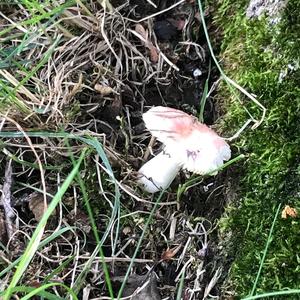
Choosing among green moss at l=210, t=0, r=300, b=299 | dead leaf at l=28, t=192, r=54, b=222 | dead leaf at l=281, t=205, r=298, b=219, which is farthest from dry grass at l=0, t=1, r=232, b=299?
dead leaf at l=281, t=205, r=298, b=219

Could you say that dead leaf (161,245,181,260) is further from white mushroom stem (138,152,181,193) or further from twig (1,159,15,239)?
twig (1,159,15,239)

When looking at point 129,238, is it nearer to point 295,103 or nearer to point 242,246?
point 242,246

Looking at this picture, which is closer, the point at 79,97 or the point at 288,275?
the point at 288,275

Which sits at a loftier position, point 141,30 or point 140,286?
point 141,30

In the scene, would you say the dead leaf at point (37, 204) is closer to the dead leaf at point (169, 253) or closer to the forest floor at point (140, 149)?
the forest floor at point (140, 149)

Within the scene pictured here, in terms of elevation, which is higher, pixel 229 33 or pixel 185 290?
pixel 229 33

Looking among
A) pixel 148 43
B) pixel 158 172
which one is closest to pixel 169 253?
pixel 158 172

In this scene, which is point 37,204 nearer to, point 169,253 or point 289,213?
point 169,253

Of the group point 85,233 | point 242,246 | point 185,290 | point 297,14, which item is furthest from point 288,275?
point 297,14
